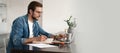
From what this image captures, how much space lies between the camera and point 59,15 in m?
3.16

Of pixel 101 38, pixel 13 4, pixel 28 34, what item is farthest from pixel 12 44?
pixel 101 38

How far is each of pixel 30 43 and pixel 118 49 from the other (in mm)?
1843

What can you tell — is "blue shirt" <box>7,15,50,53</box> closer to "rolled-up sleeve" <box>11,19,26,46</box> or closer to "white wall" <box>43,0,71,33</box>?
"rolled-up sleeve" <box>11,19,26,46</box>

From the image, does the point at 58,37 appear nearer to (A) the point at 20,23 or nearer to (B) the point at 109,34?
(A) the point at 20,23

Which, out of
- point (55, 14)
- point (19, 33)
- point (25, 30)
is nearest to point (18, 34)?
point (19, 33)

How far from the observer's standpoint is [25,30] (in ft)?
7.81

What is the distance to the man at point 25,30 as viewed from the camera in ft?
7.29

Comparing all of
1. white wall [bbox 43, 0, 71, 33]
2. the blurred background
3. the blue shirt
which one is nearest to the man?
the blue shirt

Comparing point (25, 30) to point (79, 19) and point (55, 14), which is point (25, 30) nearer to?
point (55, 14)

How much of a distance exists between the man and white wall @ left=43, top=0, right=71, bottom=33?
0.57 metres

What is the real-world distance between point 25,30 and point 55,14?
0.88 metres

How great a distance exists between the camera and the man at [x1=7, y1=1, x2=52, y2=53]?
87.4 inches

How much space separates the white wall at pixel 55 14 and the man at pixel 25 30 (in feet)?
1.85

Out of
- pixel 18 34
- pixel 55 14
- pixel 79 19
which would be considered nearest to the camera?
pixel 79 19
